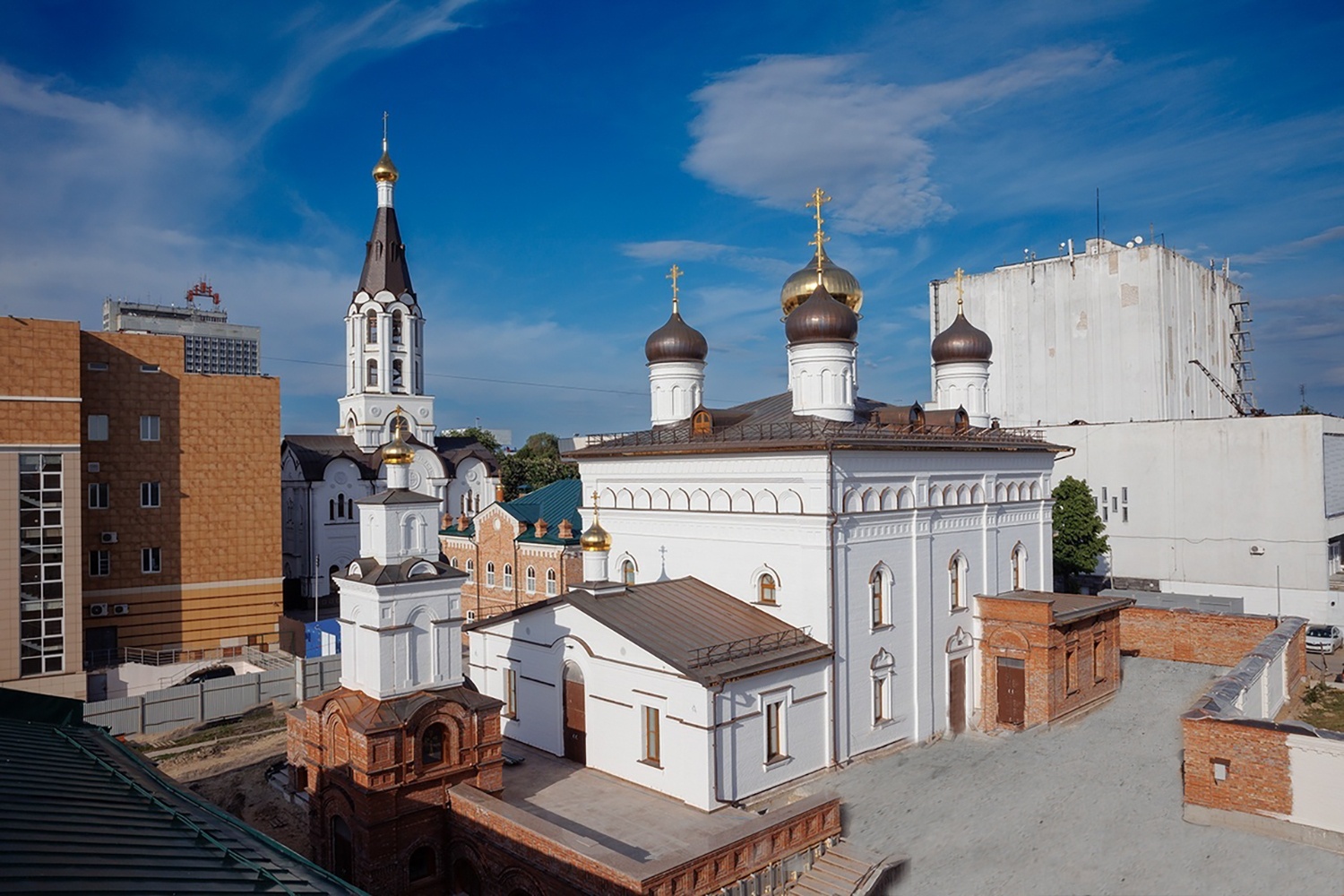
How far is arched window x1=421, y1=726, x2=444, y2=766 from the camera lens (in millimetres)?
14164

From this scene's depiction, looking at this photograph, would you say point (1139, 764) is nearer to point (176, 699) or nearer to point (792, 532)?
point (792, 532)

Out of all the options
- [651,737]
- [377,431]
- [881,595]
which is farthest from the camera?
[377,431]

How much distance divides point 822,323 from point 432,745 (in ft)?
43.0

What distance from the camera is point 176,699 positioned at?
23.7 metres

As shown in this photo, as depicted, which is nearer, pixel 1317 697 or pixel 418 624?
pixel 418 624

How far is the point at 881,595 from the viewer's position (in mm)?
18484

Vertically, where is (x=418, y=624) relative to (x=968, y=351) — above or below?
below

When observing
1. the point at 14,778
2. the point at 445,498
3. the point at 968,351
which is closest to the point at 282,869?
the point at 14,778

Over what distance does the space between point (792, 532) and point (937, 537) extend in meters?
4.31

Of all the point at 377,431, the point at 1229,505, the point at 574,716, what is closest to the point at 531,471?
the point at 377,431

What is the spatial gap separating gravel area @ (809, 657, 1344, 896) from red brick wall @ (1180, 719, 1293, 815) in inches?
19.0

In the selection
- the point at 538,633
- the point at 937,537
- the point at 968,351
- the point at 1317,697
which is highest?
the point at 968,351

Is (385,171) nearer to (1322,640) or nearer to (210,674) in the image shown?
(210,674)

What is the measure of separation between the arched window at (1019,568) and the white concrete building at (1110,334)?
2284 centimetres
